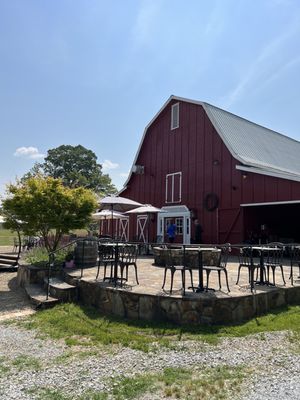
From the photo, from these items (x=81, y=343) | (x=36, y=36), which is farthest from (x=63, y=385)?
(x=36, y=36)

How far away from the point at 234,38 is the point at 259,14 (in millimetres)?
1002

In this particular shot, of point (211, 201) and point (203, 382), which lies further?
point (211, 201)

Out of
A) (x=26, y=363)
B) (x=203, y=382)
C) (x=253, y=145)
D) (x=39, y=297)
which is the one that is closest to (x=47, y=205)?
(x=39, y=297)

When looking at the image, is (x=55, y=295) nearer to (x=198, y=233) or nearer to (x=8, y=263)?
(x=8, y=263)

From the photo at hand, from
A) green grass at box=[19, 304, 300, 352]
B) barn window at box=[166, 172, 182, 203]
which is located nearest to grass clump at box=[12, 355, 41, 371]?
green grass at box=[19, 304, 300, 352]

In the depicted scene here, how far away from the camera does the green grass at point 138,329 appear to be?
436cm

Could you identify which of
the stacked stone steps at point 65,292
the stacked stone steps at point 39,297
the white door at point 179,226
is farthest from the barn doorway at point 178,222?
the stacked stone steps at point 65,292

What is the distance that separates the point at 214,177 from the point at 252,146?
2.91 meters

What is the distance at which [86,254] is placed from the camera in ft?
28.1

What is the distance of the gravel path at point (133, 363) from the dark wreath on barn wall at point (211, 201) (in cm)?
1016

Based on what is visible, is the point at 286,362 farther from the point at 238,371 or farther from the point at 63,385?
the point at 63,385

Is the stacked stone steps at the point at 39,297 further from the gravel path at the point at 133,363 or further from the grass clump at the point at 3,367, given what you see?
the grass clump at the point at 3,367

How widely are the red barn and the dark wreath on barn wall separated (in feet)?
0.15

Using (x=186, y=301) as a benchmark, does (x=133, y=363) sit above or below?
below
